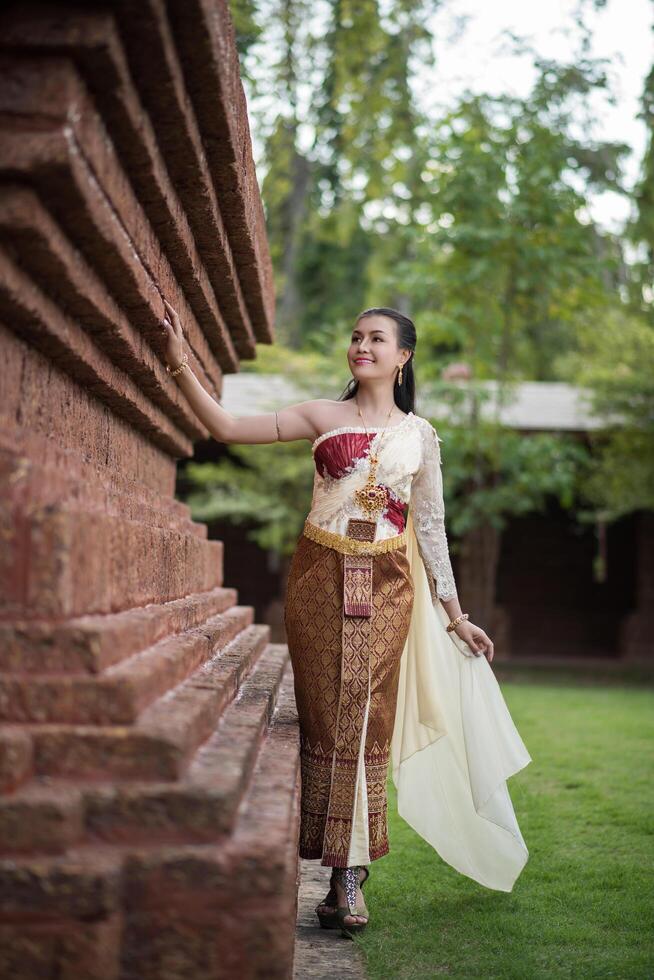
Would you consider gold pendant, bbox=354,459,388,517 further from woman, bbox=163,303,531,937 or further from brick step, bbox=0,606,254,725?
brick step, bbox=0,606,254,725

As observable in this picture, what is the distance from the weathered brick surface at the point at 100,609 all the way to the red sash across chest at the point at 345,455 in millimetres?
964

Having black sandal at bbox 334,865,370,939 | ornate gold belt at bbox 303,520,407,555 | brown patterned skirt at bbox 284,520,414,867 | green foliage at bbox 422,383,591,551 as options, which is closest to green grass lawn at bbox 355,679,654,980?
black sandal at bbox 334,865,370,939

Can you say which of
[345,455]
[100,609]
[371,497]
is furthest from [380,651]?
[100,609]

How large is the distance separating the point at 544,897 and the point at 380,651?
1.10 metres

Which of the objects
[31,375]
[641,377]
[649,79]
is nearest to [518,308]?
[641,377]

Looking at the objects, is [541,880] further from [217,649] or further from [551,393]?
[551,393]

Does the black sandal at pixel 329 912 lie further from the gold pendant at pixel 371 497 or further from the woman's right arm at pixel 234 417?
the woman's right arm at pixel 234 417

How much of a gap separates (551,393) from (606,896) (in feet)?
38.0

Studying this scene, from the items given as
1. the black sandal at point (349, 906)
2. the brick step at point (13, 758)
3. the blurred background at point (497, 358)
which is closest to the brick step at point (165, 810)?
the brick step at point (13, 758)

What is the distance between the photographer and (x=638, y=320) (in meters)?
13.7

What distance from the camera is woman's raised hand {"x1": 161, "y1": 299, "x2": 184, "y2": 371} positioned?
271 cm

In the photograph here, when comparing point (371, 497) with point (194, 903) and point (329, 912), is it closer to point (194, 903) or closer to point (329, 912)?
point (329, 912)

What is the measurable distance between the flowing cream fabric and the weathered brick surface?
49.9 inches

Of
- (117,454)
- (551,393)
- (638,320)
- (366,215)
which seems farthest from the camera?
(366,215)
